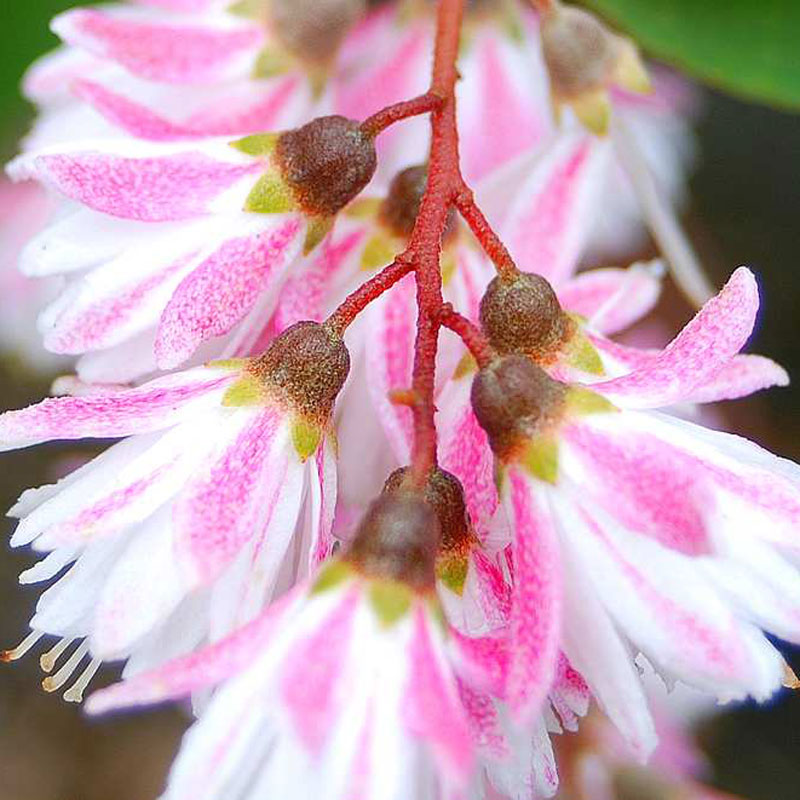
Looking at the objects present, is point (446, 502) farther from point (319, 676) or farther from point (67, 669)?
point (67, 669)

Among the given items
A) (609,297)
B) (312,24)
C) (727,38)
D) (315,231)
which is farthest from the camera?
(727,38)

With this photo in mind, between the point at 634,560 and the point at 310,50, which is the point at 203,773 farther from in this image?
the point at 310,50

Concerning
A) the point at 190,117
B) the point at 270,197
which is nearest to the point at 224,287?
the point at 270,197

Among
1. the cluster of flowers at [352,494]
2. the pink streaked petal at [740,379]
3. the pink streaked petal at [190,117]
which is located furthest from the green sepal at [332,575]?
the pink streaked petal at [190,117]

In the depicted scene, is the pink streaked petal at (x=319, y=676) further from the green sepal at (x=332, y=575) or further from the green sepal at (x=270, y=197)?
the green sepal at (x=270, y=197)

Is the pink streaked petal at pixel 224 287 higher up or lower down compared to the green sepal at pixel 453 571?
higher up

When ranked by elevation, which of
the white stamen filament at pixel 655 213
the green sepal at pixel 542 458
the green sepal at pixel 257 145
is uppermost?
the green sepal at pixel 257 145

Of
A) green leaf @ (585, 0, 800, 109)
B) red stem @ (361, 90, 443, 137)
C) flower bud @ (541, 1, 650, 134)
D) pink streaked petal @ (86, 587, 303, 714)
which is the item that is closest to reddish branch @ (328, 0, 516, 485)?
red stem @ (361, 90, 443, 137)
